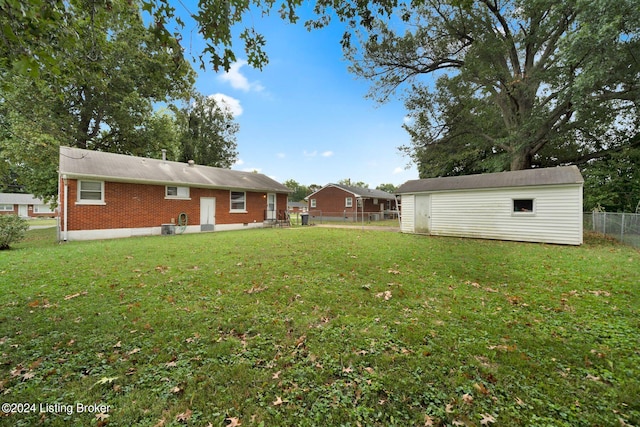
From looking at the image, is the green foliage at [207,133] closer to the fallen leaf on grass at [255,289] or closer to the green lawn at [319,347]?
the green lawn at [319,347]

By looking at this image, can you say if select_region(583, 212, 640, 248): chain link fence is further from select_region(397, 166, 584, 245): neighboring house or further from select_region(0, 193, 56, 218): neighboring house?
select_region(0, 193, 56, 218): neighboring house

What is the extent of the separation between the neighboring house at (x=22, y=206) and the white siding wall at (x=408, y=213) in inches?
2100

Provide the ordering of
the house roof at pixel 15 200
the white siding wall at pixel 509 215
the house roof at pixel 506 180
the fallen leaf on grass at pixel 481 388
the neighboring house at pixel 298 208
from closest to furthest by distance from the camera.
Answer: the fallen leaf on grass at pixel 481 388 < the white siding wall at pixel 509 215 < the house roof at pixel 506 180 < the house roof at pixel 15 200 < the neighboring house at pixel 298 208

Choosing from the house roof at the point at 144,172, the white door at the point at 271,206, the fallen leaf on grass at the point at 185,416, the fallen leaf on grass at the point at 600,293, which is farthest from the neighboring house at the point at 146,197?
the fallen leaf on grass at the point at 600,293

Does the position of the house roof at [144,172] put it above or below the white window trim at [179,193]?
above

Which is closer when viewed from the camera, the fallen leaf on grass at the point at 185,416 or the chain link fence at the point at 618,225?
the fallen leaf on grass at the point at 185,416

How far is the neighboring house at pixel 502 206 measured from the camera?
1081 cm

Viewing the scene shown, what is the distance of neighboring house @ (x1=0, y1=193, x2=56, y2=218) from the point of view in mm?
41987

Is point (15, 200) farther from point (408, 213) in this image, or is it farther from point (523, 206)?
point (523, 206)

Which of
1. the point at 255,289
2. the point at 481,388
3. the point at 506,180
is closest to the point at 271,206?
the point at 506,180

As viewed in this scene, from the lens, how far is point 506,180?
1226 cm

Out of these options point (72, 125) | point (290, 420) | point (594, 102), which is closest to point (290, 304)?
point (290, 420)

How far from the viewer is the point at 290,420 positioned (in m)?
2.09

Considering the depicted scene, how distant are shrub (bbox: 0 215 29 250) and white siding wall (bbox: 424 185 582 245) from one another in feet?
58.9
